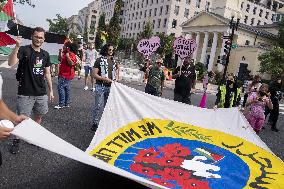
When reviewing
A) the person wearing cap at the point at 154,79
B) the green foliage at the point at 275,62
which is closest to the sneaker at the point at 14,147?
the person wearing cap at the point at 154,79

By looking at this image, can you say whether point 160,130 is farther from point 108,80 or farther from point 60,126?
point 60,126

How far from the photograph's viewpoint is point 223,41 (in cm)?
6000

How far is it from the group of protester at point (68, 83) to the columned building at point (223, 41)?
43.5 m

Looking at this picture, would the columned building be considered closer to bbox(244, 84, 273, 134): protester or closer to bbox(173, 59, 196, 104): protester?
bbox(173, 59, 196, 104): protester

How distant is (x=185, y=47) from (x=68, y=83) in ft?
12.3

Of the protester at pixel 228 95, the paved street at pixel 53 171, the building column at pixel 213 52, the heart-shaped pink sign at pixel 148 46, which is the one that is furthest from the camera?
the building column at pixel 213 52

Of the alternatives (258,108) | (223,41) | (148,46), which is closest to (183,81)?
(258,108)

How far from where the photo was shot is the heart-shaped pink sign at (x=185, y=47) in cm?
1071

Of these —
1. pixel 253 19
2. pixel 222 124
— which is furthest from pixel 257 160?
pixel 253 19

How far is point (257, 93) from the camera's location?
8.91 m

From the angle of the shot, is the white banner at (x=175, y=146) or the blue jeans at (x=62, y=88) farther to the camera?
the blue jeans at (x=62, y=88)

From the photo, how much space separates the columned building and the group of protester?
43.5 metres

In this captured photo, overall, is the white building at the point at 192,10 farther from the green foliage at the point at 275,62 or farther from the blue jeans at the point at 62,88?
the blue jeans at the point at 62,88

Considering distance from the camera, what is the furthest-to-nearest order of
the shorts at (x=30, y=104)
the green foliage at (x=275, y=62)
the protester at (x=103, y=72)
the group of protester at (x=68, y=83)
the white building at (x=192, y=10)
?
1. the white building at (x=192, y=10)
2. the green foliage at (x=275, y=62)
3. the protester at (x=103, y=72)
4. the shorts at (x=30, y=104)
5. the group of protester at (x=68, y=83)
